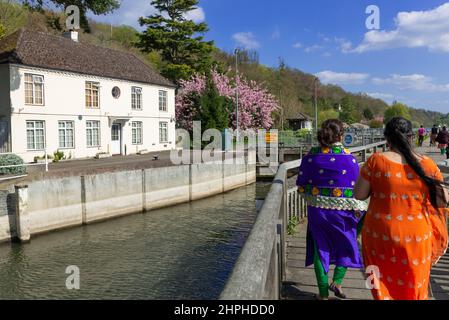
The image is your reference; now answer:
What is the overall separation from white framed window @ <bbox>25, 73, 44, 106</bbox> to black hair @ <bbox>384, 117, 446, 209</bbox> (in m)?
25.4

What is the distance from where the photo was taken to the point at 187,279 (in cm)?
1174

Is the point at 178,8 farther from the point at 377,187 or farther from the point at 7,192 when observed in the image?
the point at 377,187

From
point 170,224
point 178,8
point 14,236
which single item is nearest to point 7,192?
point 14,236

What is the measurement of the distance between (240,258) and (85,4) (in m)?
21.7

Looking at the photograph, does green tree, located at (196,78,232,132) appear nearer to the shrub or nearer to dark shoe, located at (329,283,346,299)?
the shrub

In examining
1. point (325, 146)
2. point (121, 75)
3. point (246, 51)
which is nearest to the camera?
point (325, 146)

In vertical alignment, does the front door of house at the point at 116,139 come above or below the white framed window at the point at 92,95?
below

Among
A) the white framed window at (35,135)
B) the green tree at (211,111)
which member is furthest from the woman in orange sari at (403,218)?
the green tree at (211,111)

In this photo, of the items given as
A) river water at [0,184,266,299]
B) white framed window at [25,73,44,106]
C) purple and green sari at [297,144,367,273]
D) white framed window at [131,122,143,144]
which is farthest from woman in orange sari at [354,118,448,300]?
white framed window at [131,122,143,144]

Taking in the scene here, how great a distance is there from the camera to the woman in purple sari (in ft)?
13.4

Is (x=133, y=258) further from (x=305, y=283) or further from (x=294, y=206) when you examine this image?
(x=305, y=283)

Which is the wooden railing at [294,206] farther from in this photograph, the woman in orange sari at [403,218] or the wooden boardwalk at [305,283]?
the woman in orange sari at [403,218]

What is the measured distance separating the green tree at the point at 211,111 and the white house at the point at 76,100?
362cm

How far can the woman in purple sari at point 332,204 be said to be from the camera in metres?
4.09
